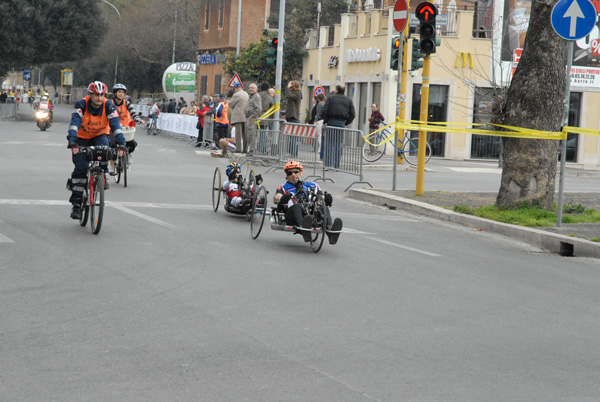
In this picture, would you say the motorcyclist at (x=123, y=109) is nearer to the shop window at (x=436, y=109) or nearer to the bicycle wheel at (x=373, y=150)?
the bicycle wheel at (x=373, y=150)

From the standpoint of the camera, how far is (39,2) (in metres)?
54.6

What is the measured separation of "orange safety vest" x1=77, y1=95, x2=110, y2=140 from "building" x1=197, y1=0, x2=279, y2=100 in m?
45.2

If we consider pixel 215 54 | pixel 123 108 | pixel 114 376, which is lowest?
pixel 114 376

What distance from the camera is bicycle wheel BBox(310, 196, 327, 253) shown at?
1048cm

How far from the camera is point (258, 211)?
37.0 ft

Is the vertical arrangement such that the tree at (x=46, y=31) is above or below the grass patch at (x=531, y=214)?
above

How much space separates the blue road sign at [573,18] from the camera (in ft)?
41.4

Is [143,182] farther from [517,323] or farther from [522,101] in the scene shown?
[517,323]

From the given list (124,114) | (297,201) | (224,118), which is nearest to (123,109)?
(124,114)

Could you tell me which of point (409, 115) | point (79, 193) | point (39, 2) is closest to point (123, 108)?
point (79, 193)

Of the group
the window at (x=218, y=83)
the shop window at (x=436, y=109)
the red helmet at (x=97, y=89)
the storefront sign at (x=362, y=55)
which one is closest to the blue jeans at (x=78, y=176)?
the red helmet at (x=97, y=89)

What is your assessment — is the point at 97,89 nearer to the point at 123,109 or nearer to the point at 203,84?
the point at 123,109

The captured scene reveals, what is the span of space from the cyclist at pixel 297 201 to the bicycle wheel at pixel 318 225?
66 millimetres

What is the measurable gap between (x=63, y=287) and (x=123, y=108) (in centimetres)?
1038
